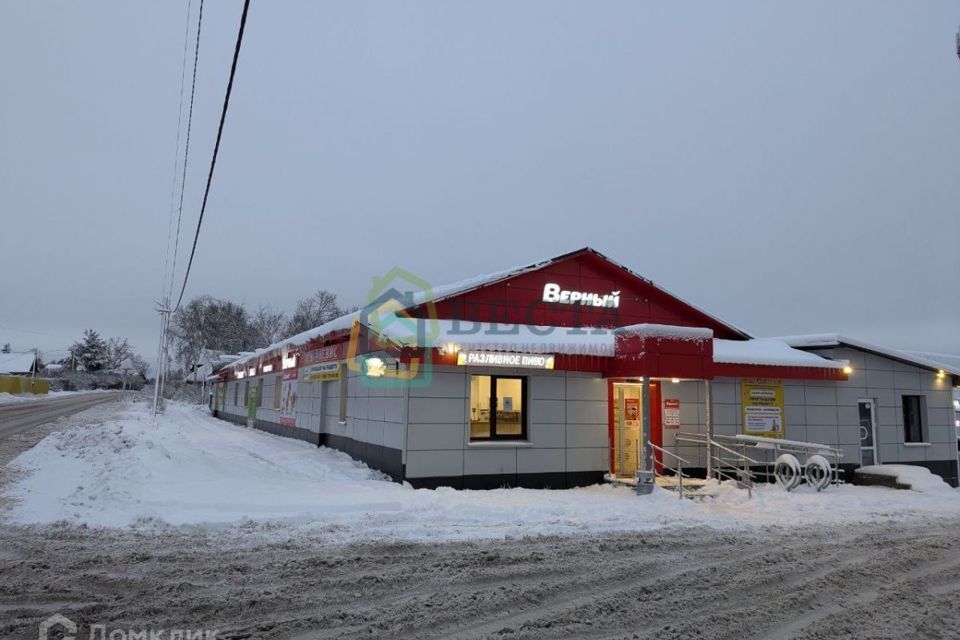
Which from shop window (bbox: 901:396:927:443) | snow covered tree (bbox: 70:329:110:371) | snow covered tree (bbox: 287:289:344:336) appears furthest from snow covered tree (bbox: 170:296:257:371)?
shop window (bbox: 901:396:927:443)

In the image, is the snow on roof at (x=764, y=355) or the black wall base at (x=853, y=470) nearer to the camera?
the black wall base at (x=853, y=470)

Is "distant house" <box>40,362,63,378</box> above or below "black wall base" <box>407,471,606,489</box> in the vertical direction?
above

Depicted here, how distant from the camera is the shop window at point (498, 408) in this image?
12719 millimetres

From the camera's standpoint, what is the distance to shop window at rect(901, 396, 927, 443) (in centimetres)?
1753

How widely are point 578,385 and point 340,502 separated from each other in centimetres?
617

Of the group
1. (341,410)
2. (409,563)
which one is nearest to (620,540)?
(409,563)

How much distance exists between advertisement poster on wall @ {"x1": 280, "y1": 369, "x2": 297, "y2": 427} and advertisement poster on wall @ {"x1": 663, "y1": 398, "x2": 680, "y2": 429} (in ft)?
43.3

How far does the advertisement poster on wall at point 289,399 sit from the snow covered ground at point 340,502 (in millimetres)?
6675

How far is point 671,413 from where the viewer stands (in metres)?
14.6

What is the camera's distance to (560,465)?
1316 centimetres

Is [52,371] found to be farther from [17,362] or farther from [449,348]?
[449,348]

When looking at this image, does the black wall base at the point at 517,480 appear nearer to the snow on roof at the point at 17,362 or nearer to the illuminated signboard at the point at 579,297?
the illuminated signboard at the point at 579,297

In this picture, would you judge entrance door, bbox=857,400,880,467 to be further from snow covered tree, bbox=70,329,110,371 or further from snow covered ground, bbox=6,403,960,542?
snow covered tree, bbox=70,329,110,371

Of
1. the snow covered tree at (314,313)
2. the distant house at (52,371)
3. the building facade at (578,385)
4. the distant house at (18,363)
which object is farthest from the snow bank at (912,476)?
the distant house at (52,371)
